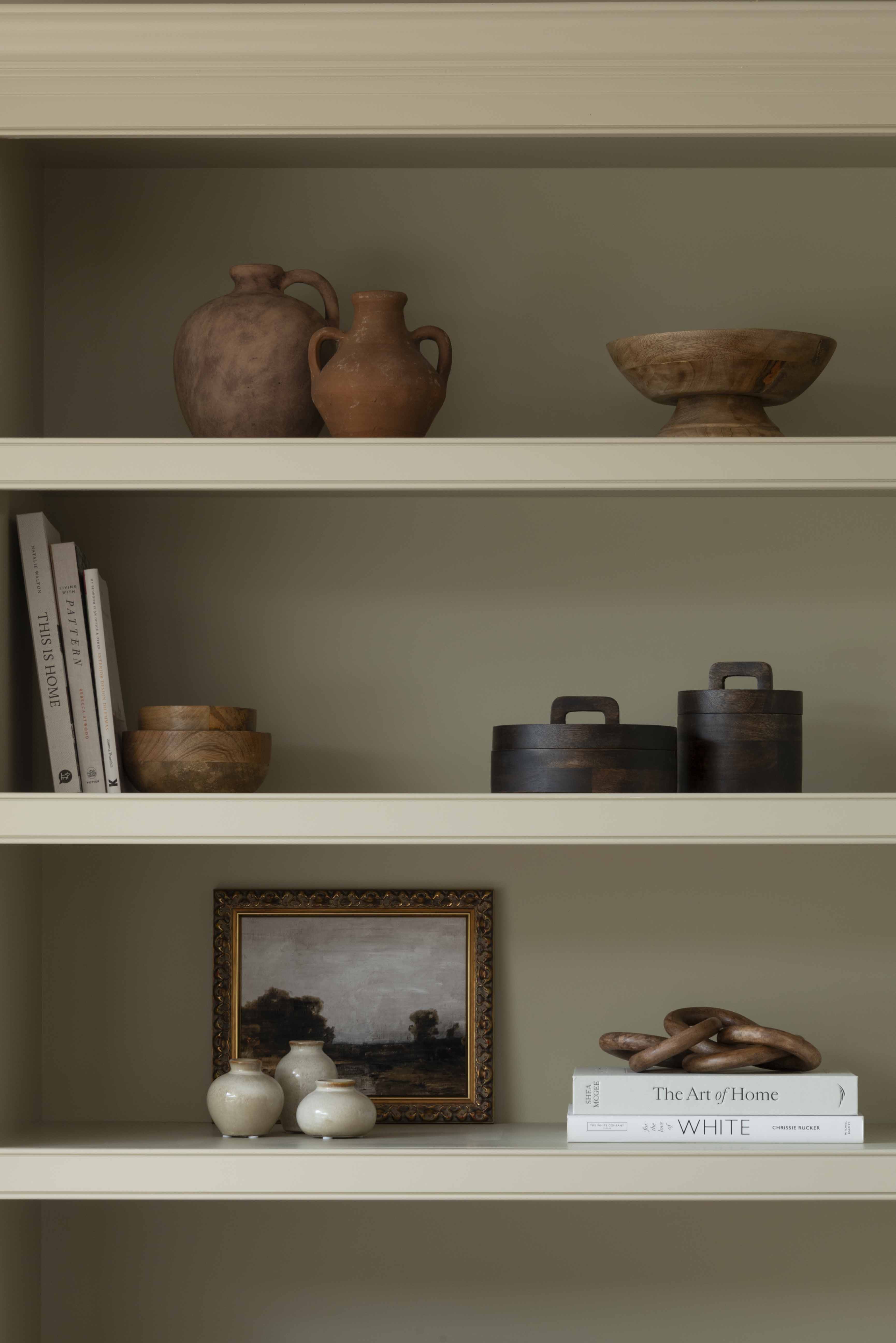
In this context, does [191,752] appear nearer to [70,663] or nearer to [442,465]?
[70,663]

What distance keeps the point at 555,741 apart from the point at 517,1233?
726 millimetres

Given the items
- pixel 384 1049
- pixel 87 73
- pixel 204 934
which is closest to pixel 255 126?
pixel 87 73

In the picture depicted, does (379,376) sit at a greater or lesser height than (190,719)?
greater

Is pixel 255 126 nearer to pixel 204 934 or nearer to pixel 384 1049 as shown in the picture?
pixel 204 934

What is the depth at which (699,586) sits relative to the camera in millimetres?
2012

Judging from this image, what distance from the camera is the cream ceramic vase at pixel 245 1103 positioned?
1743 mm

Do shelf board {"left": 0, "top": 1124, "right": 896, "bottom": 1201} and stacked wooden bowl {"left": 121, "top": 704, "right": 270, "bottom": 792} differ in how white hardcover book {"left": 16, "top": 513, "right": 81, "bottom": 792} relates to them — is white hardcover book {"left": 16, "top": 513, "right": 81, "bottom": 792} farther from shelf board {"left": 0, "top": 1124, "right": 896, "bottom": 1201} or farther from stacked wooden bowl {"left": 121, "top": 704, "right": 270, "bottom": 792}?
Result: shelf board {"left": 0, "top": 1124, "right": 896, "bottom": 1201}

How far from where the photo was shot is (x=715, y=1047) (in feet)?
5.84

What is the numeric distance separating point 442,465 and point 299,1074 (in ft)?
2.64

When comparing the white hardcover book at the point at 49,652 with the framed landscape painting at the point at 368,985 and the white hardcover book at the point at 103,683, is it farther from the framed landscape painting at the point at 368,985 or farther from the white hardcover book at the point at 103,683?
the framed landscape painting at the point at 368,985

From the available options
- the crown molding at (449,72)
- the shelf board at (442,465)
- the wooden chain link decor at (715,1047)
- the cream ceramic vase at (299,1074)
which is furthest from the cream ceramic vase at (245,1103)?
the crown molding at (449,72)

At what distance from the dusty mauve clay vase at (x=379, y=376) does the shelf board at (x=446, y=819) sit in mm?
479

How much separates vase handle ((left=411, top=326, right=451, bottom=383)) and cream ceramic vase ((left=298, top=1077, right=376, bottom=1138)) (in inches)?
36.3

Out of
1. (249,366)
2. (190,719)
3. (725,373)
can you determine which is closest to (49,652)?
(190,719)
